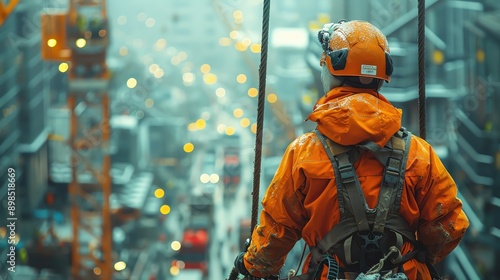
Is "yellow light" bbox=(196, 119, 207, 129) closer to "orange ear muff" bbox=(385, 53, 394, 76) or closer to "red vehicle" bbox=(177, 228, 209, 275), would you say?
"red vehicle" bbox=(177, 228, 209, 275)

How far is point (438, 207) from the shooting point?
6.84 ft

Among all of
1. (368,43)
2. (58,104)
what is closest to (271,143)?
(58,104)

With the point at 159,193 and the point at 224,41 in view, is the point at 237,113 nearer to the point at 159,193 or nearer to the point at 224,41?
the point at 224,41

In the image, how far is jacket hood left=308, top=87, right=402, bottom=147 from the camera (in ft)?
6.57

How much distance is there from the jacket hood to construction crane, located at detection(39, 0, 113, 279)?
45.6 feet

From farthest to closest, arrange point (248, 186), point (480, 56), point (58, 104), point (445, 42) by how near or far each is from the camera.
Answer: point (248, 186) < point (58, 104) < point (445, 42) < point (480, 56)

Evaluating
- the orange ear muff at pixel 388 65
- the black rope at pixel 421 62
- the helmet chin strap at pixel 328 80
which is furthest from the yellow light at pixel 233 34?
the orange ear muff at pixel 388 65

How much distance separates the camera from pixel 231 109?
725 inches

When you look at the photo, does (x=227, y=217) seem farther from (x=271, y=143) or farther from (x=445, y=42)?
(x=445, y=42)

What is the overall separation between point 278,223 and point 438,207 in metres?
0.44

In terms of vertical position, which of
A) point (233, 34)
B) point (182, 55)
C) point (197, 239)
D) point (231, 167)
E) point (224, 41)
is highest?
point (233, 34)

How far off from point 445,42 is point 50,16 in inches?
312

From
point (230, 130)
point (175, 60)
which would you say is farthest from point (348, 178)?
point (230, 130)

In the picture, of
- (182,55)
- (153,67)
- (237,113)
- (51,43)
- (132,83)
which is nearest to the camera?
(51,43)
